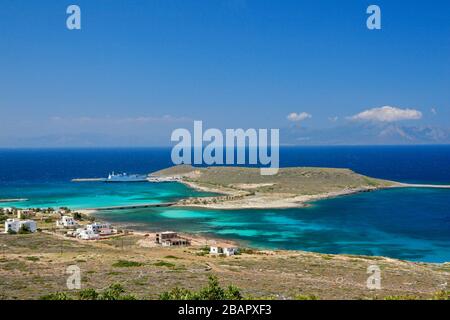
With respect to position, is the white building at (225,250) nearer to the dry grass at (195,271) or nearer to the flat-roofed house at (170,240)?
the dry grass at (195,271)

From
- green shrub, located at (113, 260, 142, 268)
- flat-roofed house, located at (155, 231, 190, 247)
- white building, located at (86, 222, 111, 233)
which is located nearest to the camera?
green shrub, located at (113, 260, 142, 268)

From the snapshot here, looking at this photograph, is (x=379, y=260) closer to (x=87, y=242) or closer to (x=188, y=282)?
(x=188, y=282)

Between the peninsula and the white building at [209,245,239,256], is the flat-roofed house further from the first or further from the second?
the peninsula

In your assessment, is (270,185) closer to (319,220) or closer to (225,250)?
(319,220)

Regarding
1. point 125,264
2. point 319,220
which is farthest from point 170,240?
point 319,220

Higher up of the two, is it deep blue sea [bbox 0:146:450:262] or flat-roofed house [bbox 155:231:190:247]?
flat-roofed house [bbox 155:231:190:247]

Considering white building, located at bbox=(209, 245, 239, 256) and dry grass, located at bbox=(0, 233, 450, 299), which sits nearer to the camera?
dry grass, located at bbox=(0, 233, 450, 299)

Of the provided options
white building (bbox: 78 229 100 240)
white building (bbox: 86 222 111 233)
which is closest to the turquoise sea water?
white building (bbox: 86 222 111 233)

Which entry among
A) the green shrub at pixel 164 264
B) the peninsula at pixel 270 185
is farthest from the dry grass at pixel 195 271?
the peninsula at pixel 270 185
